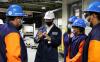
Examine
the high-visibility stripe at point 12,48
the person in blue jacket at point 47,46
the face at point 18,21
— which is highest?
the face at point 18,21

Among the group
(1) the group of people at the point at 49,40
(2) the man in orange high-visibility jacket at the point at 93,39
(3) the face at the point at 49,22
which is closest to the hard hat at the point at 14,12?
(1) the group of people at the point at 49,40

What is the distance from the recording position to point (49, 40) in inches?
250

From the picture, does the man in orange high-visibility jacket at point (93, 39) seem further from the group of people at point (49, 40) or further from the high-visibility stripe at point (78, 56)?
the high-visibility stripe at point (78, 56)

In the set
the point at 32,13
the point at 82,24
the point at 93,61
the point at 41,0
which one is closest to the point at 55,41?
the point at 82,24

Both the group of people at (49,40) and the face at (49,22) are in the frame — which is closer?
the group of people at (49,40)

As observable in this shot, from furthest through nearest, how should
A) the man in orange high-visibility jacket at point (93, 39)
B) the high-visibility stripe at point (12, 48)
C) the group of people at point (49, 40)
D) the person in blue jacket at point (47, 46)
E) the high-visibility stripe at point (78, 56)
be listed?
the person in blue jacket at point (47, 46) → the high-visibility stripe at point (78, 56) → the high-visibility stripe at point (12, 48) → the group of people at point (49, 40) → the man in orange high-visibility jacket at point (93, 39)

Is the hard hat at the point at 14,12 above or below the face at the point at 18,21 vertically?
above

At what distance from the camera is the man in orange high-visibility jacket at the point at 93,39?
12.5 ft

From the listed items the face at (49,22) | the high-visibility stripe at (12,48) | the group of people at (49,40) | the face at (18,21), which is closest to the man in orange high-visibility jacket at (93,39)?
the group of people at (49,40)

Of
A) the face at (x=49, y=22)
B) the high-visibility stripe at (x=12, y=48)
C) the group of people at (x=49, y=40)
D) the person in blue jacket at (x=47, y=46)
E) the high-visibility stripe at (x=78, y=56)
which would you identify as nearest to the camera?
the group of people at (x=49, y=40)

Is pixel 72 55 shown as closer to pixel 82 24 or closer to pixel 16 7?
pixel 82 24

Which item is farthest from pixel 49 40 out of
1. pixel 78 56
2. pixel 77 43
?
pixel 78 56

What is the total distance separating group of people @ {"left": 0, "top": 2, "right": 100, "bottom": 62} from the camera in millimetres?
3932

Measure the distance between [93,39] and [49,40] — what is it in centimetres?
254
